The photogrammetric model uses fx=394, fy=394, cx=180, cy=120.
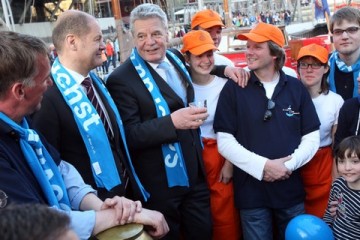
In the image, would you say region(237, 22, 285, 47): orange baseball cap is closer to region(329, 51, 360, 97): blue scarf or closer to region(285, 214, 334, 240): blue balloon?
region(329, 51, 360, 97): blue scarf

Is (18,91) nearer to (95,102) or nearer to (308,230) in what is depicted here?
(95,102)

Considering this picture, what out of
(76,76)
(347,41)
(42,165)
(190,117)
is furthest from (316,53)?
(42,165)

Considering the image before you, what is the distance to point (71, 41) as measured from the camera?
8.26 ft

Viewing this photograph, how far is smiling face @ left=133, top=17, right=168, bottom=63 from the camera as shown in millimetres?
2855

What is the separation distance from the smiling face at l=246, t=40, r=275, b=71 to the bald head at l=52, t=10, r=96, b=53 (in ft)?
4.05

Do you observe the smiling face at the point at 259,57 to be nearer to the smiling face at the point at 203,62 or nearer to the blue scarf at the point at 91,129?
the smiling face at the point at 203,62

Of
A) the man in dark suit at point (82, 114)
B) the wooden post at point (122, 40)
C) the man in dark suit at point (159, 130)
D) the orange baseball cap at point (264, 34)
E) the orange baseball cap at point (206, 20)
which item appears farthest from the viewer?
the wooden post at point (122, 40)

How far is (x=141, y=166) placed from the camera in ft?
9.61

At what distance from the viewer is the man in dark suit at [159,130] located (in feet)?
9.17

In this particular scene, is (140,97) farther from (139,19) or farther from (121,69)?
(139,19)

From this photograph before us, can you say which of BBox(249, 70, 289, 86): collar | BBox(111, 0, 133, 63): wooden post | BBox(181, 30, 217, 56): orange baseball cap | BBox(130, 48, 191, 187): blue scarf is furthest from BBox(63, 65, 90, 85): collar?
BBox(111, 0, 133, 63): wooden post

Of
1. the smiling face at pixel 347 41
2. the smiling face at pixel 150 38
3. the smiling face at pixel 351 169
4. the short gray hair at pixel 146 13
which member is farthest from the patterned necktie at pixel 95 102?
the smiling face at pixel 347 41

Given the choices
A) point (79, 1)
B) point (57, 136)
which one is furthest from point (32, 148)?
point (79, 1)

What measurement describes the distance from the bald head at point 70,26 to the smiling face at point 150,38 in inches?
16.5
